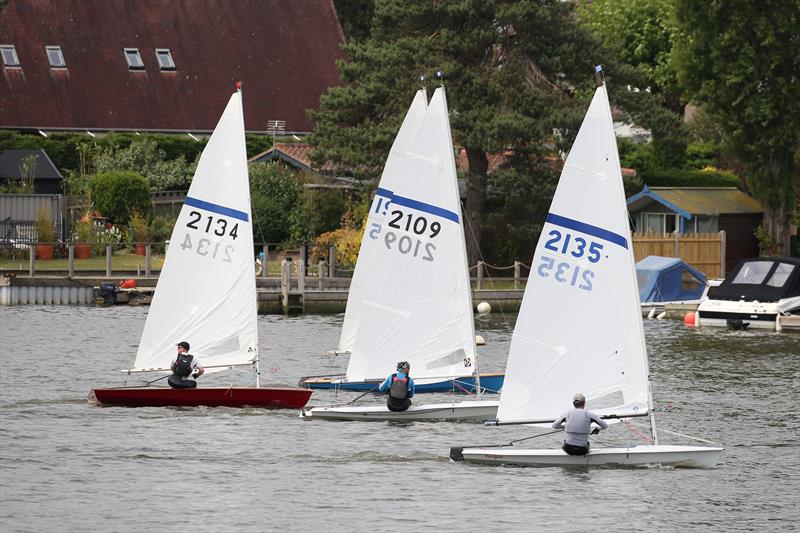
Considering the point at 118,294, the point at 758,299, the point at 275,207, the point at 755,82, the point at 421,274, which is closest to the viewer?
the point at 421,274

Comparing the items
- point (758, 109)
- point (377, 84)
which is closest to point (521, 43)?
point (377, 84)

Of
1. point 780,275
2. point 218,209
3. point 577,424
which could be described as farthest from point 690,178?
point 577,424

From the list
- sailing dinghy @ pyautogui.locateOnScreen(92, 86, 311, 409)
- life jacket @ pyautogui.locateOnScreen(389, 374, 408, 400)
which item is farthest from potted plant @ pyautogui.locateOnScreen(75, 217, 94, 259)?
life jacket @ pyautogui.locateOnScreen(389, 374, 408, 400)

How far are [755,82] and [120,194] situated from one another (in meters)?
26.4

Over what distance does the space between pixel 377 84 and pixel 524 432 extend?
1128 inches

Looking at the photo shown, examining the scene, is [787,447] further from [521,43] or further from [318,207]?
[318,207]

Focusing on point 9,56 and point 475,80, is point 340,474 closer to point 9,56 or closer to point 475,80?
point 475,80

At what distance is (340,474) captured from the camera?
2867cm

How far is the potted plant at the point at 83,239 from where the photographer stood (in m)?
62.3

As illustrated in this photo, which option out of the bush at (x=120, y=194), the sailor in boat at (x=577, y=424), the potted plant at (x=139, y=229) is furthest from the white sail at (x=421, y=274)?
the bush at (x=120, y=194)

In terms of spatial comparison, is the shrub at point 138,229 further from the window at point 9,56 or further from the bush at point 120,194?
the window at point 9,56

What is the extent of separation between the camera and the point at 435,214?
105ft

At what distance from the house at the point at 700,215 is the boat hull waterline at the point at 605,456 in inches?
1479

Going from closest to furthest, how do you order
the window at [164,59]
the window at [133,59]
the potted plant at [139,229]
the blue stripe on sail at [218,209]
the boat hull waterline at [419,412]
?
the boat hull waterline at [419,412], the blue stripe on sail at [218,209], the potted plant at [139,229], the window at [133,59], the window at [164,59]
